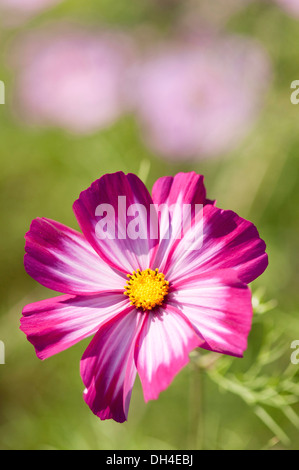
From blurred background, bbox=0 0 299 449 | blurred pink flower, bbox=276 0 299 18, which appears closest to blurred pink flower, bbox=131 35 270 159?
blurred background, bbox=0 0 299 449

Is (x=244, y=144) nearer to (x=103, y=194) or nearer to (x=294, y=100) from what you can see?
(x=294, y=100)

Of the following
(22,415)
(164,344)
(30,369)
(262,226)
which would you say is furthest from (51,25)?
(164,344)

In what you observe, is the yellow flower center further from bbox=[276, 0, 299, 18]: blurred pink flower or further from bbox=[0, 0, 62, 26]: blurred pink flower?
bbox=[0, 0, 62, 26]: blurred pink flower

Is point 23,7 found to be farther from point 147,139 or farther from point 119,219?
point 119,219

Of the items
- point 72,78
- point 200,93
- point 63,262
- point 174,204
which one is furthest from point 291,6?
point 63,262

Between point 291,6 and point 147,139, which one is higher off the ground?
point 291,6
